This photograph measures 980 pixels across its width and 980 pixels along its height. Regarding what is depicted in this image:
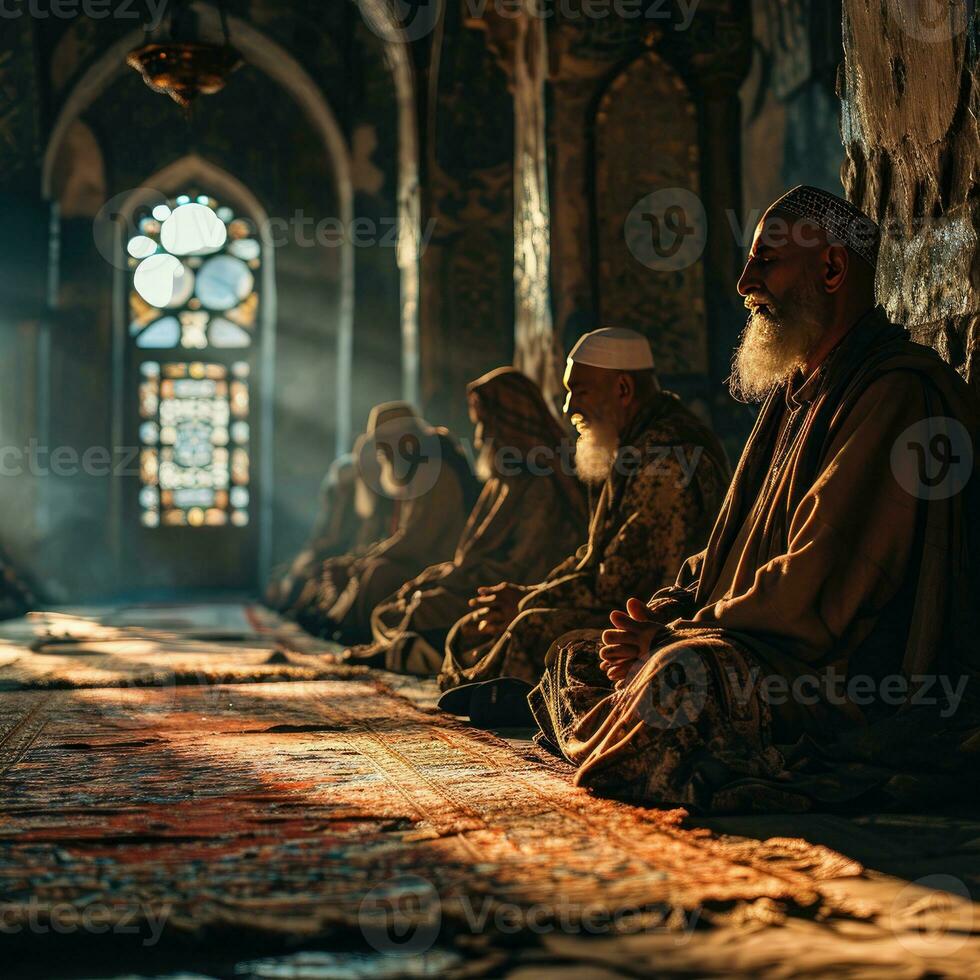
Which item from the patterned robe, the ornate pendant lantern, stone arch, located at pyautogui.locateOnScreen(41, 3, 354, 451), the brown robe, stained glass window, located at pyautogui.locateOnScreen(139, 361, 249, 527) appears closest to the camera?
the brown robe

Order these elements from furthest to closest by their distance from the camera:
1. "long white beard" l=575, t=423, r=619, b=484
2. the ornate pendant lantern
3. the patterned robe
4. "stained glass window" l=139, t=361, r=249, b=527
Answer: "stained glass window" l=139, t=361, r=249, b=527
the ornate pendant lantern
"long white beard" l=575, t=423, r=619, b=484
the patterned robe

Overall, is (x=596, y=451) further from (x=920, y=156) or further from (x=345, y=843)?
(x=345, y=843)

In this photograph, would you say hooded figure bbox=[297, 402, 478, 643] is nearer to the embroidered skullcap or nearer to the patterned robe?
the patterned robe

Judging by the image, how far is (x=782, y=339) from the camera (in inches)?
165

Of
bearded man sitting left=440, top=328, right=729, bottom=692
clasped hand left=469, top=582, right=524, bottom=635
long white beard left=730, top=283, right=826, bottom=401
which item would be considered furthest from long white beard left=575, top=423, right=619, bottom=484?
long white beard left=730, top=283, right=826, bottom=401

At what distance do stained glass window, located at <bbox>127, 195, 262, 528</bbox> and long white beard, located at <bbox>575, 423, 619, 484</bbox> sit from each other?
13757 mm

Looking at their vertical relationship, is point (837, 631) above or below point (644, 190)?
below

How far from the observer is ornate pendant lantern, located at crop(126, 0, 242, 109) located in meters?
10.4

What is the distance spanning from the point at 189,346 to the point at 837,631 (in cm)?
1620

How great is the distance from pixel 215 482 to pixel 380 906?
55.6 ft

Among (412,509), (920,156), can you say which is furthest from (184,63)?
(920,156)

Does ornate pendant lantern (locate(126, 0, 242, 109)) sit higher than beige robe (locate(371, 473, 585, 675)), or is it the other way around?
ornate pendant lantern (locate(126, 0, 242, 109))

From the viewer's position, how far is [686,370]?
870 centimetres

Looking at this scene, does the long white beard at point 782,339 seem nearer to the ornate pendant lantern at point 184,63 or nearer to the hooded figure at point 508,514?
the hooded figure at point 508,514
